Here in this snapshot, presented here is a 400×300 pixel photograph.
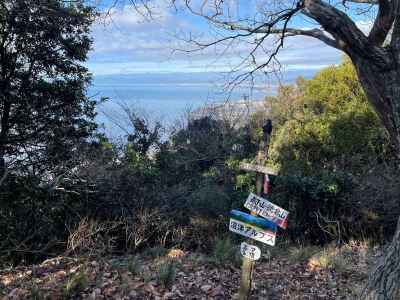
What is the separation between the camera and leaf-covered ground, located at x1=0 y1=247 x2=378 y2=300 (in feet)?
15.5

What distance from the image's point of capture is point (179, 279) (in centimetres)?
543

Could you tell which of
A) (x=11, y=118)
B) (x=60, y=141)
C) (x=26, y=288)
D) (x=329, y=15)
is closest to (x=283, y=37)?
(x=329, y=15)

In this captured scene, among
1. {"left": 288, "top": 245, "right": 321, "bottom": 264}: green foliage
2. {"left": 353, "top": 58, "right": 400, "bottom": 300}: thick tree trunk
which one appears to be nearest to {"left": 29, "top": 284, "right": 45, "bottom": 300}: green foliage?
{"left": 353, "top": 58, "right": 400, "bottom": 300}: thick tree trunk

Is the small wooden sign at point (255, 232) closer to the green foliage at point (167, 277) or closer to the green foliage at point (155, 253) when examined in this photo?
the green foliage at point (167, 277)

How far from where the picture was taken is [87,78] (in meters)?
10.2

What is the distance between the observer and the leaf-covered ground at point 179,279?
4715 mm

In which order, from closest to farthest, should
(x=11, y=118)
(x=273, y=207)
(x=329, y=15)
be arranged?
(x=329, y=15)
(x=273, y=207)
(x=11, y=118)

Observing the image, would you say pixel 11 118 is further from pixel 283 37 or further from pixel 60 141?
pixel 283 37

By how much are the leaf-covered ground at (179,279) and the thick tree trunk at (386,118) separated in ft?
4.50

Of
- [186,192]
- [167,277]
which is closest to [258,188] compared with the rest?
[167,277]

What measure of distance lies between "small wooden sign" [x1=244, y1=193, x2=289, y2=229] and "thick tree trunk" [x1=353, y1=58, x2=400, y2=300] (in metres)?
0.98

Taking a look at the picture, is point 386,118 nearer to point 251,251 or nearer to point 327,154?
point 251,251

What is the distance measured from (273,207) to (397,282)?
50.9 inches

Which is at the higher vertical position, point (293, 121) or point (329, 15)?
point (329, 15)
